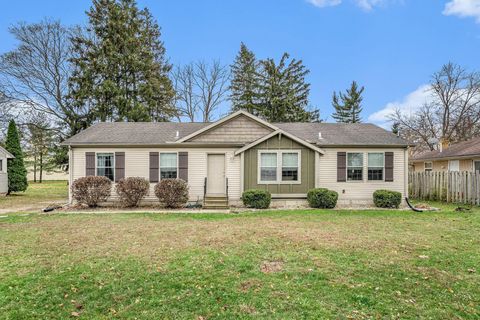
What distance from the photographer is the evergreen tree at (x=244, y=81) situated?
102ft

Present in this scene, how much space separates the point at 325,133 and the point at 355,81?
2652 centimetres

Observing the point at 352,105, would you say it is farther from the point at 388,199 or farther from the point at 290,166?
the point at 290,166

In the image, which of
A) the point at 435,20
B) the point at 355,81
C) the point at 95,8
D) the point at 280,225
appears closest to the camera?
the point at 280,225

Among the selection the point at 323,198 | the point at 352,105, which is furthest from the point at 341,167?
the point at 352,105

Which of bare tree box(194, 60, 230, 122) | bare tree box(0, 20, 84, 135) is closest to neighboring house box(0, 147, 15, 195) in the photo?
bare tree box(0, 20, 84, 135)

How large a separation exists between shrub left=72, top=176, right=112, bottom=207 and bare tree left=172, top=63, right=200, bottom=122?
1980cm

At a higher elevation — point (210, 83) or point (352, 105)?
point (210, 83)

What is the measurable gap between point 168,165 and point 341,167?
770cm

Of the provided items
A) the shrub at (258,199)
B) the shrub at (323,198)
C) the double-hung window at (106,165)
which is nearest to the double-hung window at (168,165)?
the double-hung window at (106,165)

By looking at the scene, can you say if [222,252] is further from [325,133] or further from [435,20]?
[435,20]

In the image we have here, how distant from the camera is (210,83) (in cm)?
3123

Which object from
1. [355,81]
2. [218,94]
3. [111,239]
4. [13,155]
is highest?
[355,81]

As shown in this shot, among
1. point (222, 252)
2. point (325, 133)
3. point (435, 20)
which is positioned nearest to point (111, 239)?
point (222, 252)

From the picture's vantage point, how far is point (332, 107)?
38344 millimetres
